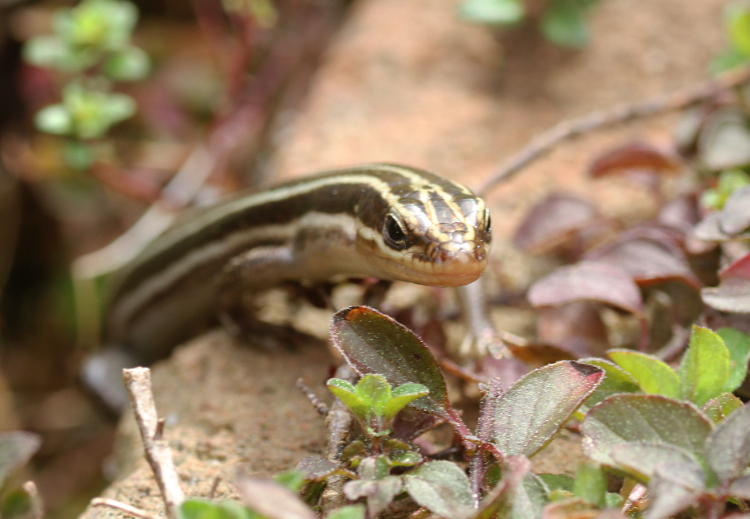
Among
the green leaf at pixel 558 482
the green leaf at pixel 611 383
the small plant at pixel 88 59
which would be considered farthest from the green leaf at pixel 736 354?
the small plant at pixel 88 59

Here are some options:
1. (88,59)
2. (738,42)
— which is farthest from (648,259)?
(88,59)

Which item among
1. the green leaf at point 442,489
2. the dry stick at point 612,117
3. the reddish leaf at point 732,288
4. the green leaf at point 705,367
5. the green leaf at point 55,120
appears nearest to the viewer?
the green leaf at point 442,489

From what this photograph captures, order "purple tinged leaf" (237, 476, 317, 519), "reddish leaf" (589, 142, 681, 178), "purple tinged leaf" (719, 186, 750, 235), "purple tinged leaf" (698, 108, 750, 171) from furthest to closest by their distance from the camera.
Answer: "reddish leaf" (589, 142, 681, 178) < "purple tinged leaf" (698, 108, 750, 171) < "purple tinged leaf" (719, 186, 750, 235) < "purple tinged leaf" (237, 476, 317, 519)

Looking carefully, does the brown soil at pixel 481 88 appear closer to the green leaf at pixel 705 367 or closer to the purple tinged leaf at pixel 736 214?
the purple tinged leaf at pixel 736 214

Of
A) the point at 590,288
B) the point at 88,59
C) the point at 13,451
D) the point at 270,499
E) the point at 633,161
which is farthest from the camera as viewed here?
the point at 88,59

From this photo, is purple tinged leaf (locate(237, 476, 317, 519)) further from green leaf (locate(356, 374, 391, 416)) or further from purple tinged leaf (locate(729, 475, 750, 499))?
purple tinged leaf (locate(729, 475, 750, 499))

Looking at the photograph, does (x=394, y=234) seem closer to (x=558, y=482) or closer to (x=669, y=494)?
(x=558, y=482)

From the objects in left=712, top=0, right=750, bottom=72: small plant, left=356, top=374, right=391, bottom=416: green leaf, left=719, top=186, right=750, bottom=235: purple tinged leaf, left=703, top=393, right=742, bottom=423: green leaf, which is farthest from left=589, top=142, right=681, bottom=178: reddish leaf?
left=356, top=374, right=391, bottom=416: green leaf
